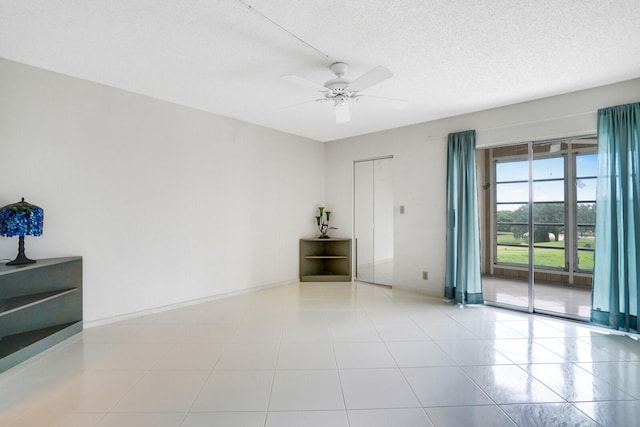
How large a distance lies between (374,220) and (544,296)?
296cm

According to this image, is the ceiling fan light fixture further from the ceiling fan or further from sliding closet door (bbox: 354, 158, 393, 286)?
sliding closet door (bbox: 354, 158, 393, 286)

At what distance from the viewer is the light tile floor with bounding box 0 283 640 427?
6.55 ft

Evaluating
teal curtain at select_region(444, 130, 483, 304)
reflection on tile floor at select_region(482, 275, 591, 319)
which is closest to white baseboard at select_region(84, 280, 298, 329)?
teal curtain at select_region(444, 130, 483, 304)

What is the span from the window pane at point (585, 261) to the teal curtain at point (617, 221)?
6.13ft

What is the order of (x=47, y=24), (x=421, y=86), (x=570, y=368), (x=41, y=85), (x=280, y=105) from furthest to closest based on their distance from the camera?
(x=280, y=105) < (x=421, y=86) < (x=41, y=85) < (x=570, y=368) < (x=47, y=24)

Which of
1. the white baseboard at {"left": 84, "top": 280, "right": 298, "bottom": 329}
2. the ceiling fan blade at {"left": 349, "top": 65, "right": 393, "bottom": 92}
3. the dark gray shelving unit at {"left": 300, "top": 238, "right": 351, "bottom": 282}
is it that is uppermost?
the ceiling fan blade at {"left": 349, "top": 65, "right": 393, "bottom": 92}

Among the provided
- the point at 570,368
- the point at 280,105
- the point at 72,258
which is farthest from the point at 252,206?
the point at 570,368

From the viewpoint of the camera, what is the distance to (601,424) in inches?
75.1

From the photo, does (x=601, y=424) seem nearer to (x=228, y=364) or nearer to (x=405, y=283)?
(x=228, y=364)

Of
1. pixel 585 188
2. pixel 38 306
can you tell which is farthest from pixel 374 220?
pixel 38 306

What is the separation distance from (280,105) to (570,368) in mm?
4296

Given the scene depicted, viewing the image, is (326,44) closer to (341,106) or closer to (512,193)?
(341,106)

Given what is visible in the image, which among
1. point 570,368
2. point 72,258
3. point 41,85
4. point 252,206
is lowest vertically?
point 570,368

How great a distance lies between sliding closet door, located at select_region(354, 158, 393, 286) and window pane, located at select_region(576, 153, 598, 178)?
2874mm
